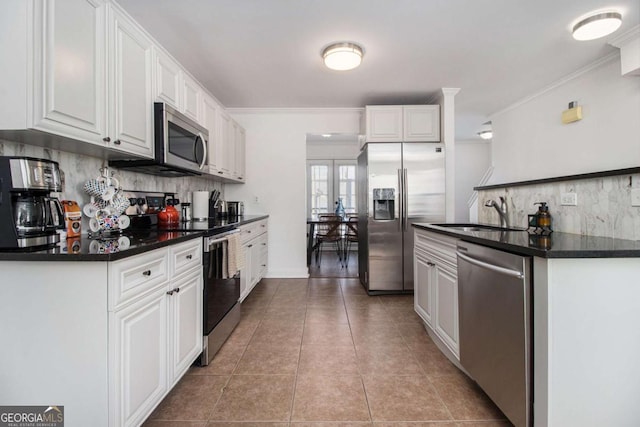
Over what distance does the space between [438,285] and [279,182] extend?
279 centimetres

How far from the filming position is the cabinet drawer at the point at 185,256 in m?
1.59

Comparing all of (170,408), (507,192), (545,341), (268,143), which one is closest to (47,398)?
(170,408)

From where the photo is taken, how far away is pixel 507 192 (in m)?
2.34

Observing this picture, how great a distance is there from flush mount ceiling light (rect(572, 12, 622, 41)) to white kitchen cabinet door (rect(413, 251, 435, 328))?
80.5 inches

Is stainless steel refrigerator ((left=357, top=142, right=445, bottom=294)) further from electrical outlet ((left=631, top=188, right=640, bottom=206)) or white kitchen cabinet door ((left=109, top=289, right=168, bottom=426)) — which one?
white kitchen cabinet door ((left=109, top=289, right=168, bottom=426))

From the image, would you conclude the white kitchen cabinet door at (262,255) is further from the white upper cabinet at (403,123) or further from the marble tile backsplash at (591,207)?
the marble tile backsplash at (591,207)

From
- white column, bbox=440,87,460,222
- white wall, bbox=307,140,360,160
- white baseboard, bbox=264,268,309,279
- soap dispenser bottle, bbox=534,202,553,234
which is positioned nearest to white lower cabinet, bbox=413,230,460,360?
soap dispenser bottle, bbox=534,202,553,234

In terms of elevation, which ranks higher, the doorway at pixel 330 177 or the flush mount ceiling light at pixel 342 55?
the flush mount ceiling light at pixel 342 55

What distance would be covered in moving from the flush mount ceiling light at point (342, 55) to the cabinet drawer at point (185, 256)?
6.09 ft

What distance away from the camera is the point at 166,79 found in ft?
7.28

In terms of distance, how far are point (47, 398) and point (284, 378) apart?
3.65ft

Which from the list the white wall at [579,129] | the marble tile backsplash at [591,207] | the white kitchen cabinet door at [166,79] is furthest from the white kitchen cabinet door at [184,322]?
the white wall at [579,129]

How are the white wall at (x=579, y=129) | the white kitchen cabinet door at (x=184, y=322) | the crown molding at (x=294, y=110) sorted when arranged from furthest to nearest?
the crown molding at (x=294, y=110)
the white wall at (x=579, y=129)
the white kitchen cabinet door at (x=184, y=322)

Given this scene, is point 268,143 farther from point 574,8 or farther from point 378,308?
point 574,8
